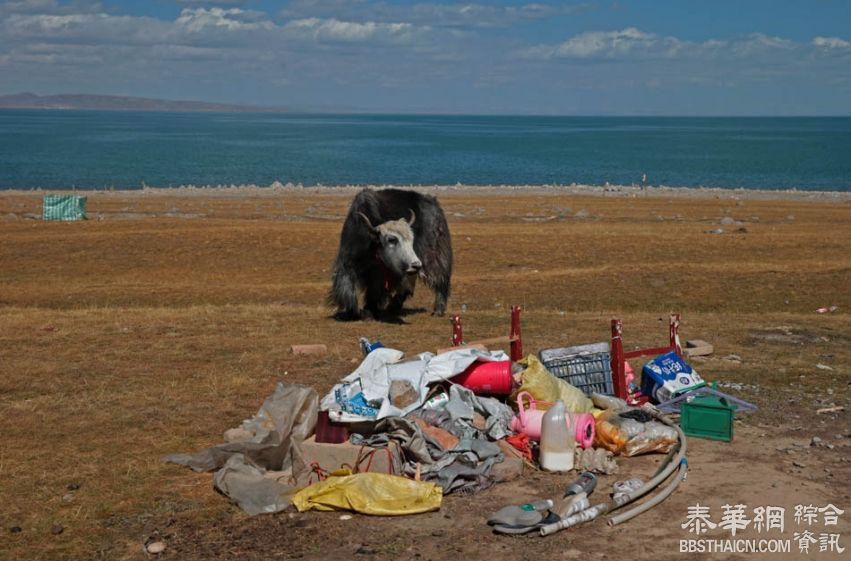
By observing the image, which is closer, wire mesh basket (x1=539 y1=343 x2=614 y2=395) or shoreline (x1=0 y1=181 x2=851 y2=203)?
wire mesh basket (x1=539 y1=343 x2=614 y2=395)

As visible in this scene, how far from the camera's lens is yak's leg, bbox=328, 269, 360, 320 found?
17516mm

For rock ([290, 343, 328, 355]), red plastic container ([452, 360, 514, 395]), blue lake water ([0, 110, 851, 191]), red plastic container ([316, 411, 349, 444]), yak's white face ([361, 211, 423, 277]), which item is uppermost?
yak's white face ([361, 211, 423, 277])

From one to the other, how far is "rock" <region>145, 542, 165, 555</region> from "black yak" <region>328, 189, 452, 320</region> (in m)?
8.70

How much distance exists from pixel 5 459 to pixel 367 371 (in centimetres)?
365

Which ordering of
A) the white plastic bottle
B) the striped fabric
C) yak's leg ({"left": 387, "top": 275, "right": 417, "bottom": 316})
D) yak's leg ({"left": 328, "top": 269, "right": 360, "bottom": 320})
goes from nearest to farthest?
the white plastic bottle → yak's leg ({"left": 387, "top": 275, "right": 417, "bottom": 316}) → yak's leg ({"left": 328, "top": 269, "right": 360, "bottom": 320}) → the striped fabric

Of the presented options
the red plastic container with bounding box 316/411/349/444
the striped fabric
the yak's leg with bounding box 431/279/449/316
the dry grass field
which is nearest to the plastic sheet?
the dry grass field

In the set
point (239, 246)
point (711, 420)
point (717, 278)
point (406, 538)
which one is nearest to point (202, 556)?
point (406, 538)

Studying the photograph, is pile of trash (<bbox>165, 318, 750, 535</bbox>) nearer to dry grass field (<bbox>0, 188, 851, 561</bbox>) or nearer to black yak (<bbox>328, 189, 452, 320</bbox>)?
dry grass field (<bbox>0, 188, 851, 561</bbox>)

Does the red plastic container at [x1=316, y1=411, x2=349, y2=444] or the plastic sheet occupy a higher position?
the red plastic container at [x1=316, y1=411, x2=349, y2=444]

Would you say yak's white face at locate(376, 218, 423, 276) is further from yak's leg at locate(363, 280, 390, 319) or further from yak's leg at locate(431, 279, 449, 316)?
yak's leg at locate(431, 279, 449, 316)

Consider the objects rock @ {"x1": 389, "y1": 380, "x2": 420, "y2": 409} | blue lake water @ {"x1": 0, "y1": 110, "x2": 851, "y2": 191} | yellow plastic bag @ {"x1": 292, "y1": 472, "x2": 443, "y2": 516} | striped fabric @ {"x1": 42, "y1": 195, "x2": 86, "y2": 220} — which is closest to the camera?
yellow plastic bag @ {"x1": 292, "y1": 472, "x2": 443, "y2": 516}

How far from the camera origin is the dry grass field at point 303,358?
8.33 metres

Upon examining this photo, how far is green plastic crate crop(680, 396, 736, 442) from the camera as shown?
10.5m

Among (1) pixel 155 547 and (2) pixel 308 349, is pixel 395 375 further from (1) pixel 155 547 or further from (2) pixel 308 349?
(2) pixel 308 349
